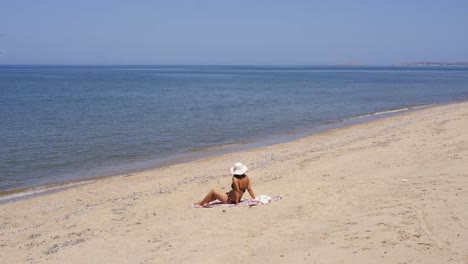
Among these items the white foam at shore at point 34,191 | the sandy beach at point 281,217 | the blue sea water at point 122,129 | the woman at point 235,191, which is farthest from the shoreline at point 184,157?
the woman at point 235,191

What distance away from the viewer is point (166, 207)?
10.8 m

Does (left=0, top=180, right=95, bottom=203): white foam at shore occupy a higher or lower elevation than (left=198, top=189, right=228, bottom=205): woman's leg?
lower

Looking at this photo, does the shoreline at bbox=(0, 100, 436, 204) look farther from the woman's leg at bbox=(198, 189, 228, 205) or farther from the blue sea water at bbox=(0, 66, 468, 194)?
the woman's leg at bbox=(198, 189, 228, 205)

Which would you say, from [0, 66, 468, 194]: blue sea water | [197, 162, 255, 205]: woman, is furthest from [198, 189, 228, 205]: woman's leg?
[0, 66, 468, 194]: blue sea water

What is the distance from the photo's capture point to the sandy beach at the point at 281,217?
664 cm

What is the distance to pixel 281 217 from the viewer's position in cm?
858

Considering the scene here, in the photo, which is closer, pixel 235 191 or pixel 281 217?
pixel 281 217

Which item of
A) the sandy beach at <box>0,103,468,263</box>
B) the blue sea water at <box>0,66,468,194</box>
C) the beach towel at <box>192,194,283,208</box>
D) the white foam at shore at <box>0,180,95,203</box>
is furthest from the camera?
the blue sea water at <box>0,66,468,194</box>

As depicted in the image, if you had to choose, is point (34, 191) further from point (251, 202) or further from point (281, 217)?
point (281, 217)

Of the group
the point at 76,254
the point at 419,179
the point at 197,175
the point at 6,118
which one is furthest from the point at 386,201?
the point at 6,118

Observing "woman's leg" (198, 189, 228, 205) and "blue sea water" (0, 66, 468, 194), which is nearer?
"woman's leg" (198, 189, 228, 205)

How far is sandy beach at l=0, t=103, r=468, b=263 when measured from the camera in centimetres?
664

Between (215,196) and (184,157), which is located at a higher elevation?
(215,196)

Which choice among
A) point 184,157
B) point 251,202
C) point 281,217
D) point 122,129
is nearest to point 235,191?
point 251,202
